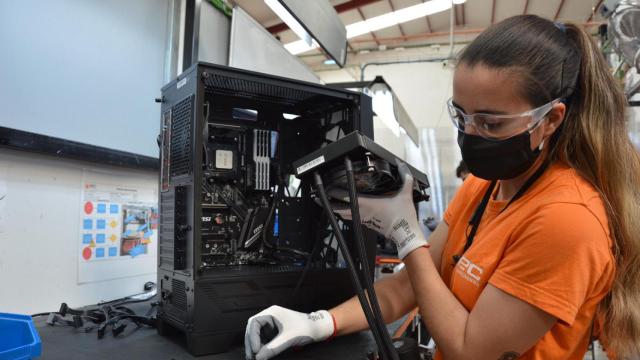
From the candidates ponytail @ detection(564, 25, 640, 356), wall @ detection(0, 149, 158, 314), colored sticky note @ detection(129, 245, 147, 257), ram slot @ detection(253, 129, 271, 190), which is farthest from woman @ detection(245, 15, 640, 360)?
colored sticky note @ detection(129, 245, 147, 257)

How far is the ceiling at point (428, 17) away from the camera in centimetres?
384

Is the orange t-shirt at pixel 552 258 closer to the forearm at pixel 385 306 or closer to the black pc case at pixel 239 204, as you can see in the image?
the forearm at pixel 385 306

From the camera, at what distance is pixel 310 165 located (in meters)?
0.74

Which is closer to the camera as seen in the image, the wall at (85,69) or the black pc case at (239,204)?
the black pc case at (239,204)

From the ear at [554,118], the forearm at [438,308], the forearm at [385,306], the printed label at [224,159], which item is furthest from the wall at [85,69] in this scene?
the ear at [554,118]

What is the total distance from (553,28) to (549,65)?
0.08 metres

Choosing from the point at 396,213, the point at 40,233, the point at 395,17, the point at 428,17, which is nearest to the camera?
the point at 396,213

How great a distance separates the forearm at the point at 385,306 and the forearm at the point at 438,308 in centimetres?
19

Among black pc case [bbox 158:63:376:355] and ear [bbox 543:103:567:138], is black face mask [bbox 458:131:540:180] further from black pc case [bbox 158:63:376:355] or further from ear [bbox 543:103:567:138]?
black pc case [bbox 158:63:376:355]

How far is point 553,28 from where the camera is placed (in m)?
0.69

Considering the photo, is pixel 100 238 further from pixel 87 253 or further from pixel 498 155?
pixel 498 155

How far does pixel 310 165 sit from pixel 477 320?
14.6 inches

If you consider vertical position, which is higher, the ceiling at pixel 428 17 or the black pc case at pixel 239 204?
the ceiling at pixel 428 17

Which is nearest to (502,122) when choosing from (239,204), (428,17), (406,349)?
(406,349)
